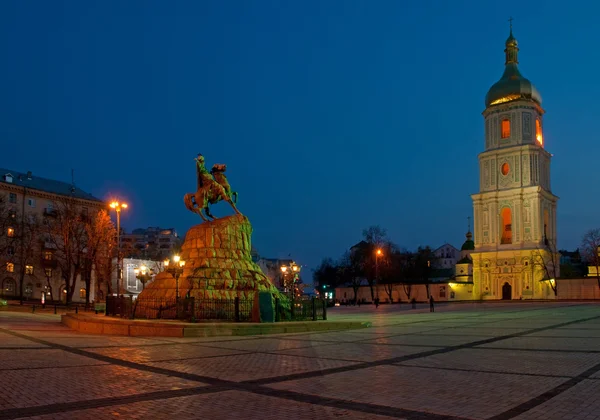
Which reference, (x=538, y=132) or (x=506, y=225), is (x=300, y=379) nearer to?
(x=506, y=225)

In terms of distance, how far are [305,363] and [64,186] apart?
251ft

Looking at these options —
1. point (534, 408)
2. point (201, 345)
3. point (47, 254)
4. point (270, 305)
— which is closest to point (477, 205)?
point (47, 254)

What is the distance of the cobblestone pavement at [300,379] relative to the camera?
803 centimetres

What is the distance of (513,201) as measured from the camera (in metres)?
79.2

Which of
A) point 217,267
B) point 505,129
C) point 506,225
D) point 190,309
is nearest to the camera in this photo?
point 190,309

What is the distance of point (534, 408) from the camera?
8125 mm

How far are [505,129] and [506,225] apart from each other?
13589 mm

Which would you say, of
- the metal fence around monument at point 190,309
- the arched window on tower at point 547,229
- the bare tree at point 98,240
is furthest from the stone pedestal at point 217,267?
the arched window on tower at point 547,229

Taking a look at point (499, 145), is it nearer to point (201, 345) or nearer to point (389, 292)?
point (389, 292)

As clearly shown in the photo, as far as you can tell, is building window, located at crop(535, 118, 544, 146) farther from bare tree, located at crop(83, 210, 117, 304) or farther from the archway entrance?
bare tree, located at crop(83, 210, 117, 304)

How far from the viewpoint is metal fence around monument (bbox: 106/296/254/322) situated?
24.4 m

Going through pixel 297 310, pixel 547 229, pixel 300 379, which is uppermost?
pixel 547 229

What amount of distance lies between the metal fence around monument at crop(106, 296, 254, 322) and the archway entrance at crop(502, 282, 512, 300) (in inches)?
2374

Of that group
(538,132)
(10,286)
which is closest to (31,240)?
(10,286)
